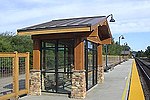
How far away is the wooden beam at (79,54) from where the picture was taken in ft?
40.5

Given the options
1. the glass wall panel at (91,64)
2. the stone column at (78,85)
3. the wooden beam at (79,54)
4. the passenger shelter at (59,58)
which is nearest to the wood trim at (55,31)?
the passenger shelter at (59,58)

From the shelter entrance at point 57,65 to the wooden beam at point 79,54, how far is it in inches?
23.2

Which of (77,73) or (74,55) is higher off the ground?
(74,55)

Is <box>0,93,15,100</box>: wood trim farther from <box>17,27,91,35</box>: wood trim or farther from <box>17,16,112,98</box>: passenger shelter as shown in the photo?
<box>17,27,91,35</box>: wood trim

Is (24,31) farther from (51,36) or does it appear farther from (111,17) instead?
(111,17)

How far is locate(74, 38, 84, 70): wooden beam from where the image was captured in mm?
12344

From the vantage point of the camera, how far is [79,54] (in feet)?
40.7

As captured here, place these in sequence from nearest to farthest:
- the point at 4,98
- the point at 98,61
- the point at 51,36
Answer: the point at 4,98, the point at 51,36, the point at 98,61

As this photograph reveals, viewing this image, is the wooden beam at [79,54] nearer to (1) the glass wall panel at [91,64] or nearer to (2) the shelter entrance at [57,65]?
(2) the shelter entrance at [57,65]

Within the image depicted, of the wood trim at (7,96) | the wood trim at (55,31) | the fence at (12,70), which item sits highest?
the wood trim at (55,31)

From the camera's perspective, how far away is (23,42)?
32312mm

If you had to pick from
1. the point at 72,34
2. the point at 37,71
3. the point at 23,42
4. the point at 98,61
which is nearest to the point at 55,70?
the point at 37,71

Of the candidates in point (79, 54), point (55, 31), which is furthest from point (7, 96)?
point (79, 54)

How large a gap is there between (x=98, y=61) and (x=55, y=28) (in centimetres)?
654
